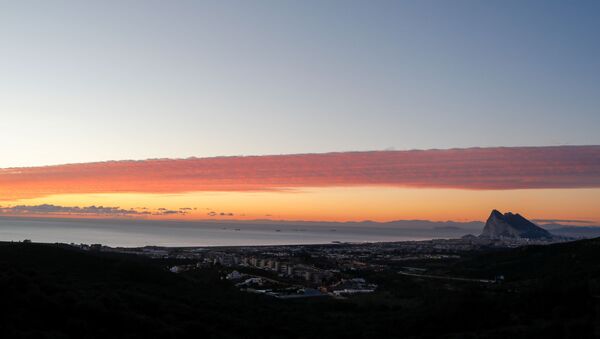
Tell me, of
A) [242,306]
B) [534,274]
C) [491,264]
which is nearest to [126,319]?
[242,306]

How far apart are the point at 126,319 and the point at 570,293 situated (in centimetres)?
2400

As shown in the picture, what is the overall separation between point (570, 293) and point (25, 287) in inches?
1113

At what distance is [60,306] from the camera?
Result: 24.3 meters

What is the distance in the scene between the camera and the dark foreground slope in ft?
78.3

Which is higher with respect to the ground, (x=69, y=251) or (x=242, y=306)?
(x=69, y=251)

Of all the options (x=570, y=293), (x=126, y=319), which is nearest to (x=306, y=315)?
(x=126, y=319)

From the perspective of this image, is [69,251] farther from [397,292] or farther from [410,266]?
[410,266]

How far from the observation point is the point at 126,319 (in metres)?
24.8

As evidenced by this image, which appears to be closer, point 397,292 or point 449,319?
point 449,319

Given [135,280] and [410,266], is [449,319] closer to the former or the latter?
[135,280]

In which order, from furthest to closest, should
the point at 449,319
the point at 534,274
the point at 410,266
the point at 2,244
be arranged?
1. the point at 410,266
2. the point at 534,274
3. the point at 2,244
4. the point at 449,319

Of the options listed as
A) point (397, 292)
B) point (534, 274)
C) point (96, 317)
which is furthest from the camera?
point (534, 274)

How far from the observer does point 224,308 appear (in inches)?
1308

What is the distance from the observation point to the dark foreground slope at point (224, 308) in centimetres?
2388
